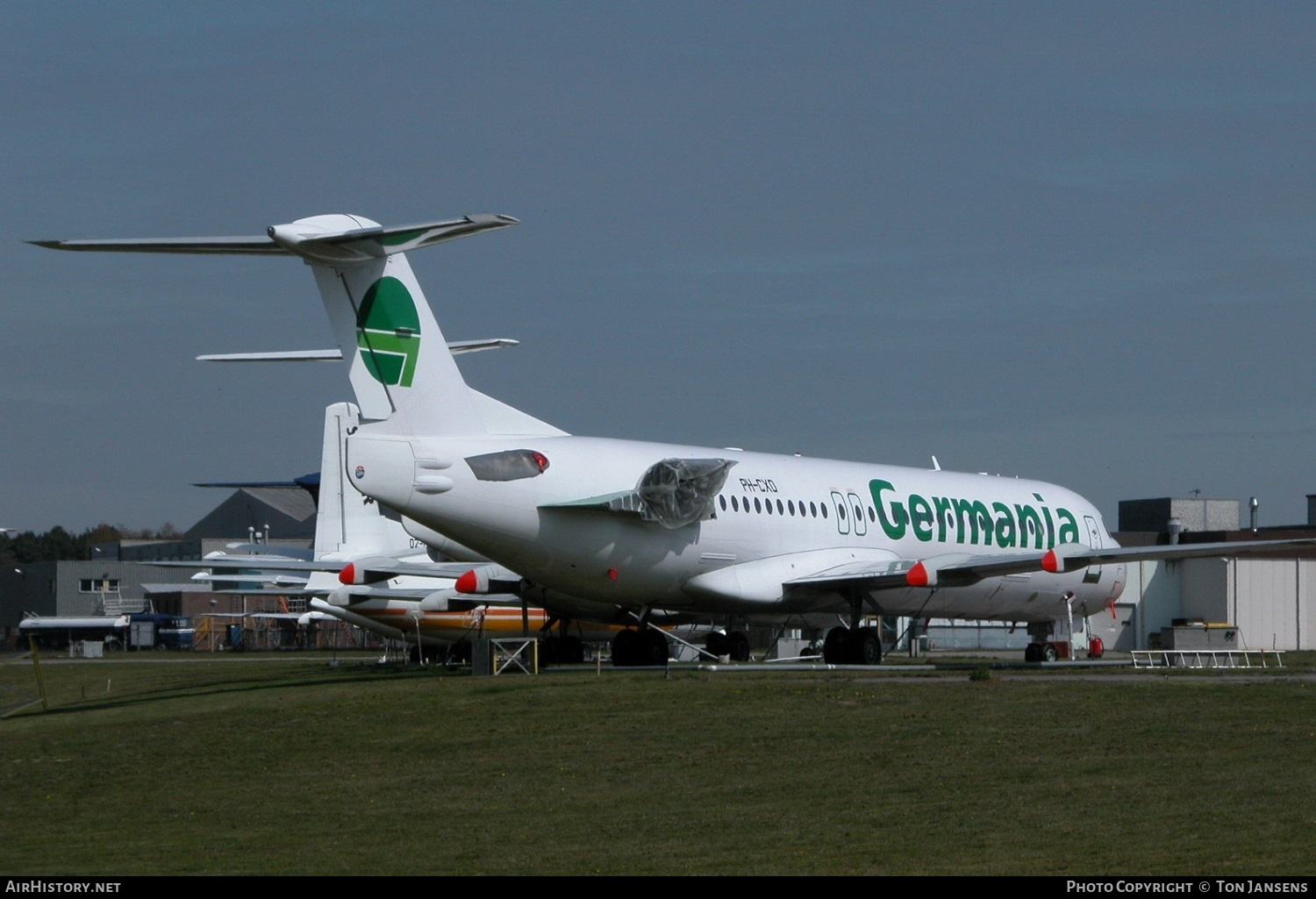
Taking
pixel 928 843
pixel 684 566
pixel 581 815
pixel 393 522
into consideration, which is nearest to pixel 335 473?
pixel 393 522

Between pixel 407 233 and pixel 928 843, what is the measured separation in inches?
476

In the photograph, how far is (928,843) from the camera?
13.2 metres

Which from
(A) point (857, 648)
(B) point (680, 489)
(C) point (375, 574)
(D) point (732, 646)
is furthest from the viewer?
(C) point (375, 574)

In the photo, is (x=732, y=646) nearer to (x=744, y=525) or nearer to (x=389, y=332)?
(x=744, y=525)

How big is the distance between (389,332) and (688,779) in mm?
10442

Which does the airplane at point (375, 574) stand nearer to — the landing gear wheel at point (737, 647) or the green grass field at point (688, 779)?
the landing gear wheel at point (737, 647)

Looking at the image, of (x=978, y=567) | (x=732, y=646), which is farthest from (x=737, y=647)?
(x=978, y=567)

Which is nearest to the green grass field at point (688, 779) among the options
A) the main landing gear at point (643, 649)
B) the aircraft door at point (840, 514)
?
the main landing gear at point (643, 649)

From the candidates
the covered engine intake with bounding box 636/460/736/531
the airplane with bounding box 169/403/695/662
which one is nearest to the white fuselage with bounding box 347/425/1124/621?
the covered engine intake with bounding box 636/460/736/531

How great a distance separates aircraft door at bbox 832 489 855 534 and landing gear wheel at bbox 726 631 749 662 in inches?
185

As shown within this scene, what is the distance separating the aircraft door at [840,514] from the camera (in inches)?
1318

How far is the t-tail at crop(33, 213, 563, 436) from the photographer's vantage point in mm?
22922

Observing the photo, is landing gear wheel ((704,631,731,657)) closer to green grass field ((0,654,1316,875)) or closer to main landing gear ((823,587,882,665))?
main landing gear ((823,587,882,665))

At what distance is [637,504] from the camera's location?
28.1 meters
